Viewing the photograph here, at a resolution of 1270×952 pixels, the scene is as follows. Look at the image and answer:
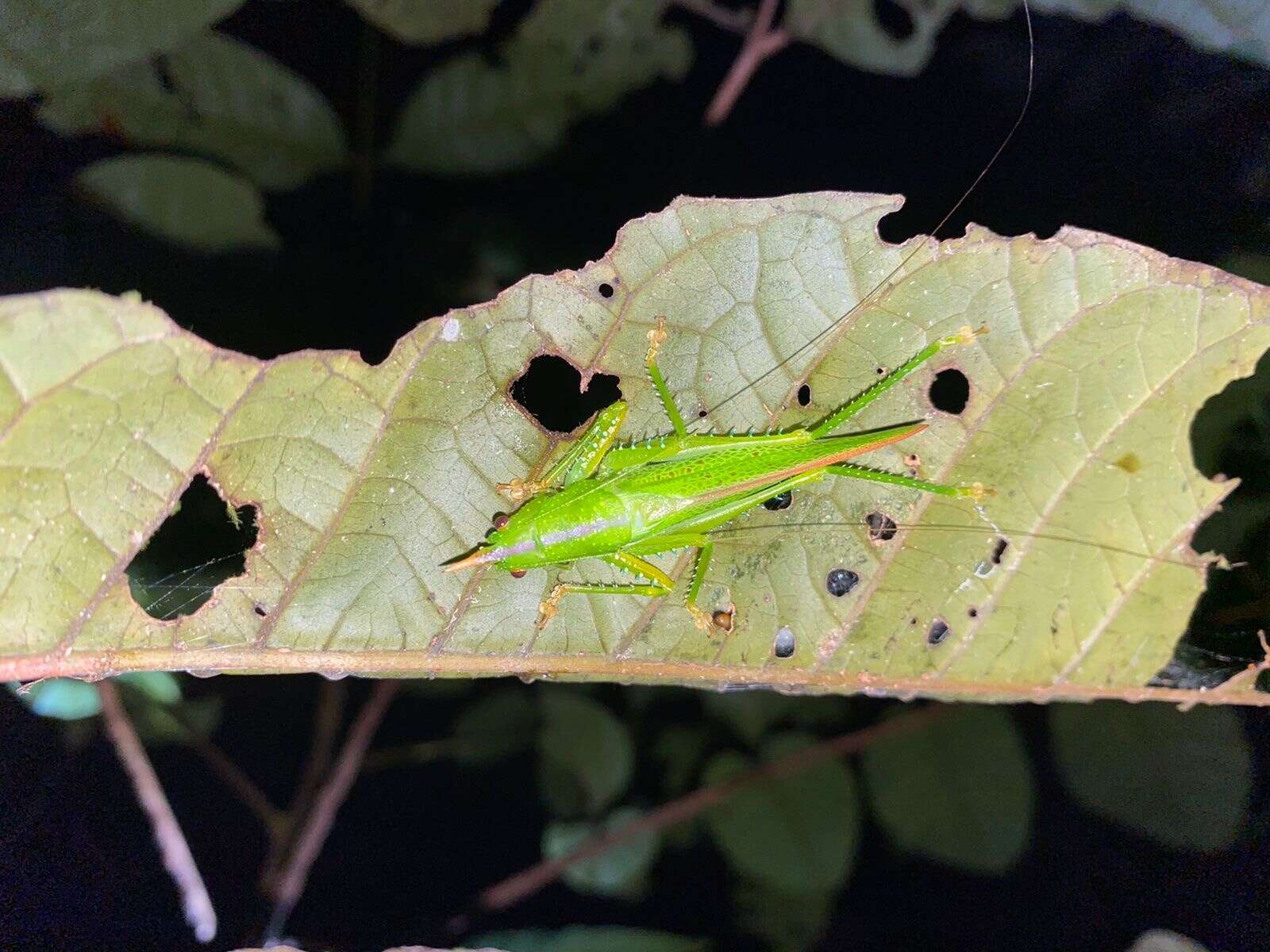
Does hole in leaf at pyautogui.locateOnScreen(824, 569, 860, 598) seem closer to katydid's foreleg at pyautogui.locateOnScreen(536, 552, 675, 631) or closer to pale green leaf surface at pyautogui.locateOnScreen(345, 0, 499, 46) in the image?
katydid's foreleg at pyautogui.locateOnScreen(536, 552, 675, 631)

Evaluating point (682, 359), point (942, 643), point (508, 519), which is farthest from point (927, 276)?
point (508, 519)

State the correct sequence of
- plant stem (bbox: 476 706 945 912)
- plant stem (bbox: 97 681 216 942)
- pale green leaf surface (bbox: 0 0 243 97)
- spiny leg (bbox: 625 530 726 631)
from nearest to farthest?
spiny leg (bbox: 625 530 726 631) < pale green leaf surface (bbox: 0 0 243 97) < plant stem (bbox: 97 681 216 942) < plant stem (bbox: 476 706 945 912)

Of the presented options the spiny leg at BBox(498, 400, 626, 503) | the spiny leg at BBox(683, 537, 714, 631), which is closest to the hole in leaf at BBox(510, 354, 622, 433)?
the spiny leg at BBox(498, 400, 626, 503)

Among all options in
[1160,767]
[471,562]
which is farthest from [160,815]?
[1160,767]

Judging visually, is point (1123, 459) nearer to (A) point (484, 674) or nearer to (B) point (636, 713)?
(A) point (484, 674)

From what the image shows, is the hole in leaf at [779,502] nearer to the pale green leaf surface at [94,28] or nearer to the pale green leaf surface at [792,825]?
the pale green leaf surface at [792,825]
